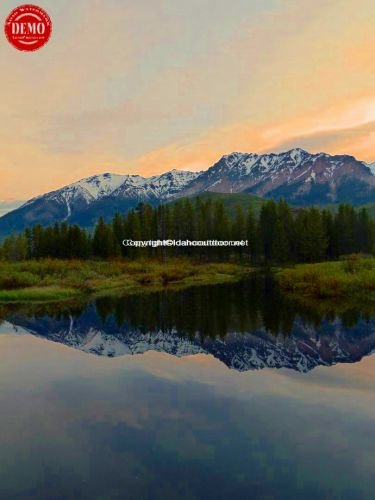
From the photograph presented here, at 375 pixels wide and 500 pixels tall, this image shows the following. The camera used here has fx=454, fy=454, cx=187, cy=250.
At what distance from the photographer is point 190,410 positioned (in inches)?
575

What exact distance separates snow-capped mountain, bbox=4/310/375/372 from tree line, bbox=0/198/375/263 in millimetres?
64391

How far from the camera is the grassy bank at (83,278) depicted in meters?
47.0

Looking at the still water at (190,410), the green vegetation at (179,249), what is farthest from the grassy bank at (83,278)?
the still water at (190,410)

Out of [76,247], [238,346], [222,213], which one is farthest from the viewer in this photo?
[222,213]

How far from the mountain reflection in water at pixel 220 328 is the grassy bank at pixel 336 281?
4.10 metres

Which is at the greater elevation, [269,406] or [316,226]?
[316,226]

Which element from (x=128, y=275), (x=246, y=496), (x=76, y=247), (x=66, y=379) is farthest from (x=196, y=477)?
(x=76, y=247)

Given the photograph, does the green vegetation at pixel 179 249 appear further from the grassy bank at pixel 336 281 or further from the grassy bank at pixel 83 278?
the grassy bank at pixel 336 281

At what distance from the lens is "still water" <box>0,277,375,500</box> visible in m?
9.86

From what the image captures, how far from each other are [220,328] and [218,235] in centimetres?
8481

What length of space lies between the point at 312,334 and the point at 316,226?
7673cm

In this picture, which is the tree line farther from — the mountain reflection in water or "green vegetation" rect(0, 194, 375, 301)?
the mountain reflection in water

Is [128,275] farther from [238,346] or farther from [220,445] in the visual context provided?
[220,445]

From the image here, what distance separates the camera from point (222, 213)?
117 m
